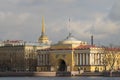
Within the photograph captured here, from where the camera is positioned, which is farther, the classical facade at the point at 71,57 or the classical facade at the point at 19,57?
the classical facade at the point at 19,57

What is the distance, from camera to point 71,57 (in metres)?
126

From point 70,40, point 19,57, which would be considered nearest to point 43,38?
point 19,57

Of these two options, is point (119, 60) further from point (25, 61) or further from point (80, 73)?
point (25, 61)

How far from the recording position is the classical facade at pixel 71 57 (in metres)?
124

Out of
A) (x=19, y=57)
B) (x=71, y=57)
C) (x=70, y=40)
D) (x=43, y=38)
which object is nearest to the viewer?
(x=71, y=57)

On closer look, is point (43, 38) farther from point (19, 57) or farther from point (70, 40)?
point (70, 40)

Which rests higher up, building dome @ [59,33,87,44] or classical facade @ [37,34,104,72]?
building dome @ [59,33,87,44]

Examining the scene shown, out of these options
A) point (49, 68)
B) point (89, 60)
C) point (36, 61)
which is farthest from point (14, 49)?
point (89, 60)

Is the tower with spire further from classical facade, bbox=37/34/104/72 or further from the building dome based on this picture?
the building dome

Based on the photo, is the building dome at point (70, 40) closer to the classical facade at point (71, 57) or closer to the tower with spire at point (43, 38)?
the classical facade at point (71, 57)

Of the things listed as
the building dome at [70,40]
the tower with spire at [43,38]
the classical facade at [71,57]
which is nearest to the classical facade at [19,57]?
the tower with spire at [43,38]

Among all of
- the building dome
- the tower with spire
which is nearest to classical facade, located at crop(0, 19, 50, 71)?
the tower with spire

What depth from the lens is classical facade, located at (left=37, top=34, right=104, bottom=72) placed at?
406 feet

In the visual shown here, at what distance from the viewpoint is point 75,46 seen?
12825 centimetres
